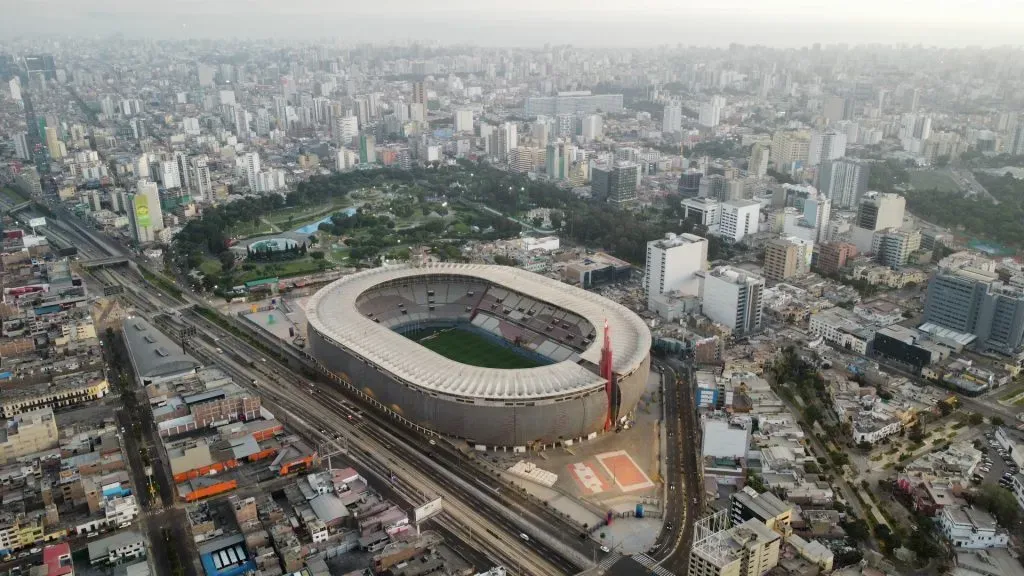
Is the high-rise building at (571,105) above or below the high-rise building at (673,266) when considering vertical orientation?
above

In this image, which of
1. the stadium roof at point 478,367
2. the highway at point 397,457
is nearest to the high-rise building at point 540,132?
the stadium roof at point 478,367

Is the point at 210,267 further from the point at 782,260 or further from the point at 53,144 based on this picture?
the point at 53,144

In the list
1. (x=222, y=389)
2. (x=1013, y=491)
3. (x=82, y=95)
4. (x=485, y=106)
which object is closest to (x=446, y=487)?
(x=222, y=389)

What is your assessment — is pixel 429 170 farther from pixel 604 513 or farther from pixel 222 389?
pixel 604 513

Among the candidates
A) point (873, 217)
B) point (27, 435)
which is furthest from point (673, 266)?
point (27, 435)

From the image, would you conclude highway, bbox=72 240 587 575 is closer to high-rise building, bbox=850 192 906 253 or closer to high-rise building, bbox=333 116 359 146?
high-rise building, bbox=850 192 906 253

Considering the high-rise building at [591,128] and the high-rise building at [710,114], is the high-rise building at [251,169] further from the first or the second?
the high-rise building at [710,114]
